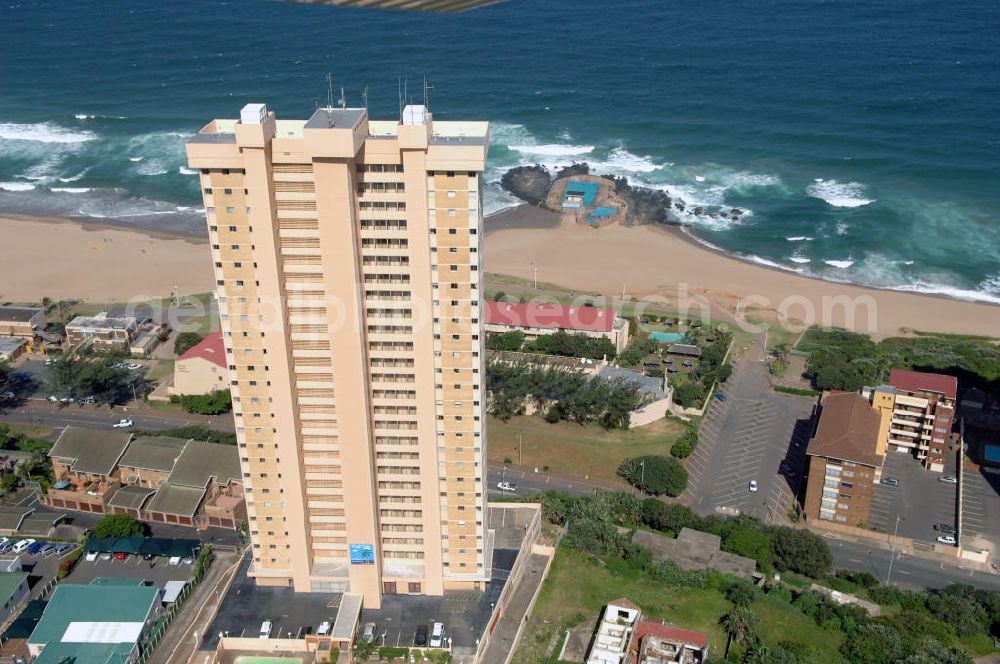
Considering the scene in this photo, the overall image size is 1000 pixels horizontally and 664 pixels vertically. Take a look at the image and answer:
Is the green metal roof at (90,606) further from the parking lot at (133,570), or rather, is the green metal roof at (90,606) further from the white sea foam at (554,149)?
the white sea foam at (554,149)

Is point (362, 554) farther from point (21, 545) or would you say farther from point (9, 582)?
point (21, 545)

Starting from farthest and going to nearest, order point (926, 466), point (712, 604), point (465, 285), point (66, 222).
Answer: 1. point (66, 222)
2. point (926, 466)
3. point (712, 604)
4. point (465, 285)

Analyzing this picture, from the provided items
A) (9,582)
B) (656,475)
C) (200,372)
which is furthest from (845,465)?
(9,582)

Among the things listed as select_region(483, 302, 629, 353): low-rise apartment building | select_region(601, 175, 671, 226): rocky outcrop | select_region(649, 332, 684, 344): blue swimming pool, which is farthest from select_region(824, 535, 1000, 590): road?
select_region(601, 175, 671, 226): rocky outcrop

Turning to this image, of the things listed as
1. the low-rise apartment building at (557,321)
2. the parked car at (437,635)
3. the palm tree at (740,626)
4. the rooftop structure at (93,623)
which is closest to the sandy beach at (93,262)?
the low-rise apartment building at (557,321)

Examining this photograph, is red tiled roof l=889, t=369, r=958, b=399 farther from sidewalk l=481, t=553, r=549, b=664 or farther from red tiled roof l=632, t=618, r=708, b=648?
sidewalk l=481, t=553, r=549, b=664

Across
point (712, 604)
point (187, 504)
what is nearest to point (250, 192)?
point (187, 504)

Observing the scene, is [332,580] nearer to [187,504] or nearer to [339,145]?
[187,504]
